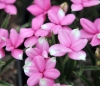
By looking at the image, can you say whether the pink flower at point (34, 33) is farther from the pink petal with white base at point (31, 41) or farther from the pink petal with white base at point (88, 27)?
the pink petal with white base at point (88, 27)

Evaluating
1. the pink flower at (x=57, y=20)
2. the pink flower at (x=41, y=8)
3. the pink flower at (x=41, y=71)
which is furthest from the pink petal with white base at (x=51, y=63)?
the pink flower at (x=41, y=8)

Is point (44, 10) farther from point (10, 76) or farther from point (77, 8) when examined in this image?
point (10, 76)

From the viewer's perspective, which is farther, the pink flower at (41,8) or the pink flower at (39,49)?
the pink flower at (41,8)

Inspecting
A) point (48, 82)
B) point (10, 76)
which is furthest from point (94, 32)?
point (10, 76)

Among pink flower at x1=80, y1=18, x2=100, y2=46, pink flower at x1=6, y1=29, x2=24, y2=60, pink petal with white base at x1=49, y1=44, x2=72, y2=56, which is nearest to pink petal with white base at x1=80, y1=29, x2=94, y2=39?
pink flower at x1=80, y1=18, x2=100, y2=46

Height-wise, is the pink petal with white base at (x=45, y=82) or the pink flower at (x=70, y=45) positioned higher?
the pink flower at (x=70, y=45)

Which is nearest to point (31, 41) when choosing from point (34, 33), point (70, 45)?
point (34, 33)
